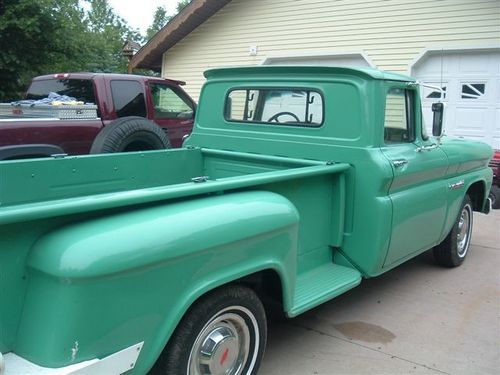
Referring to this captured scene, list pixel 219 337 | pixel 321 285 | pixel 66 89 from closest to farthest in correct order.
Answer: pixel 219 337 → pixel 321 285 → pixel 66 89

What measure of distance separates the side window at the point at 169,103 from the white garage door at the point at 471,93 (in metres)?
4.74

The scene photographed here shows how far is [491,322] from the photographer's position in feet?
13.5

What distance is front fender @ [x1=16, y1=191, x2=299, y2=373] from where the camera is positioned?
1992 mm

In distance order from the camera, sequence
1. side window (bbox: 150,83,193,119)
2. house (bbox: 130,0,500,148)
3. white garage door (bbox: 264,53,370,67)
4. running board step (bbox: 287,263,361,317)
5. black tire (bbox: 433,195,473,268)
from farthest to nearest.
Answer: white garage door (bbox: 264,53,370,67) < house (bbox: 130,0,500,148) < side window (bbox: 150,83,193,119) < black tire (bbox: 433,195,473,268) < running board step (bbox: 287,263,361,317)

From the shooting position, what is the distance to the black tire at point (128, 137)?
5504 millimetres

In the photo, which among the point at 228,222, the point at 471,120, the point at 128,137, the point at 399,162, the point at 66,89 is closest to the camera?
the point at 228,222

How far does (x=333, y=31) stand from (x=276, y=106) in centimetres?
857

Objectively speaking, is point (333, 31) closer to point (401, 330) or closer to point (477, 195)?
point (477, 195)

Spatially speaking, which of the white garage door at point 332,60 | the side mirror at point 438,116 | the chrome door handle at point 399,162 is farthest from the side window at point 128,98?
the white garage door at point 332,60

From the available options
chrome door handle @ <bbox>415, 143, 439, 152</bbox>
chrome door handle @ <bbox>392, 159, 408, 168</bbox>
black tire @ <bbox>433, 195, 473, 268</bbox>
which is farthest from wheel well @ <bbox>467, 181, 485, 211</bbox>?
chrome door handle @ <bbox>392, 159, 408, 168</bbox>

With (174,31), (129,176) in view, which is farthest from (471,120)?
(174,31)

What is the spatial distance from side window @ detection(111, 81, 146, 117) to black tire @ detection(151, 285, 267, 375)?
4.98m

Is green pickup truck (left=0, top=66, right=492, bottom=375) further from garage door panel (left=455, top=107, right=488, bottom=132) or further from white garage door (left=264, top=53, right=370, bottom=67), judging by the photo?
white garage door (left=264, top=53, right=370, bottom=67)

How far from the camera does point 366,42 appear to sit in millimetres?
11633
